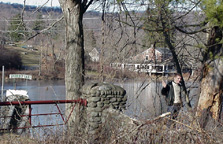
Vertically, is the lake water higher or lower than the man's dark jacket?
lower

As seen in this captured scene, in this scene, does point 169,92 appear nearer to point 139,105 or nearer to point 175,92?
point 175,92

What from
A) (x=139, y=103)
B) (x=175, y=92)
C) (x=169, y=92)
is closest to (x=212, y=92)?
(x=175, y=92)

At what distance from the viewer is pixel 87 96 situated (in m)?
8.44

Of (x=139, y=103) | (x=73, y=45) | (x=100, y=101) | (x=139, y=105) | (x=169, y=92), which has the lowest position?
(x=139, y=105)

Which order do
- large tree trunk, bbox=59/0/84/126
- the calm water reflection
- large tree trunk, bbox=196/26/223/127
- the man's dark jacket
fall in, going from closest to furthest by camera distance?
large tree trunk, bbox=196/26/223/127
the calm water reflection
the man's dark jacket
large tree trunk, bbox=59/0/84/126

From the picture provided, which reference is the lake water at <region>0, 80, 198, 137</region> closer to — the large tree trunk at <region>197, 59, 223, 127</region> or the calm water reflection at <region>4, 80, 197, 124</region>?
the calm water reflection at <region>4, 80, 197, 124</region>

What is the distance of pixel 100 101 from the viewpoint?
827cm

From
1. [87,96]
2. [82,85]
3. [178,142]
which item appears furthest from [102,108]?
[178,142]

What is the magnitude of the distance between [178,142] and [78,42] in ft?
16.9

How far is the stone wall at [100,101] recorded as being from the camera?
8.19 meters

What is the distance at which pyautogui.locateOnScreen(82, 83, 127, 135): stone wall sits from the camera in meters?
8.19

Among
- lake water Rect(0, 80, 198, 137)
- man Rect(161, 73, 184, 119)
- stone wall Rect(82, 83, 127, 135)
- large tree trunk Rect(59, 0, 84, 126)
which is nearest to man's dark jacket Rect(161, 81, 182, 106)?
man Rect(161, 73, 184, 119)

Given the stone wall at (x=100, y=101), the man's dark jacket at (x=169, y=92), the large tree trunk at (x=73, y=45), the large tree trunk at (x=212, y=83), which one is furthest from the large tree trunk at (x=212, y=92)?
the large tree trunk at (x=73, y=45)

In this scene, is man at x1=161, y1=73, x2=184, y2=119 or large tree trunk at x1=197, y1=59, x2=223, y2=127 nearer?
large tree trunk at x1=197, y1=59, x2=223, y2=127
